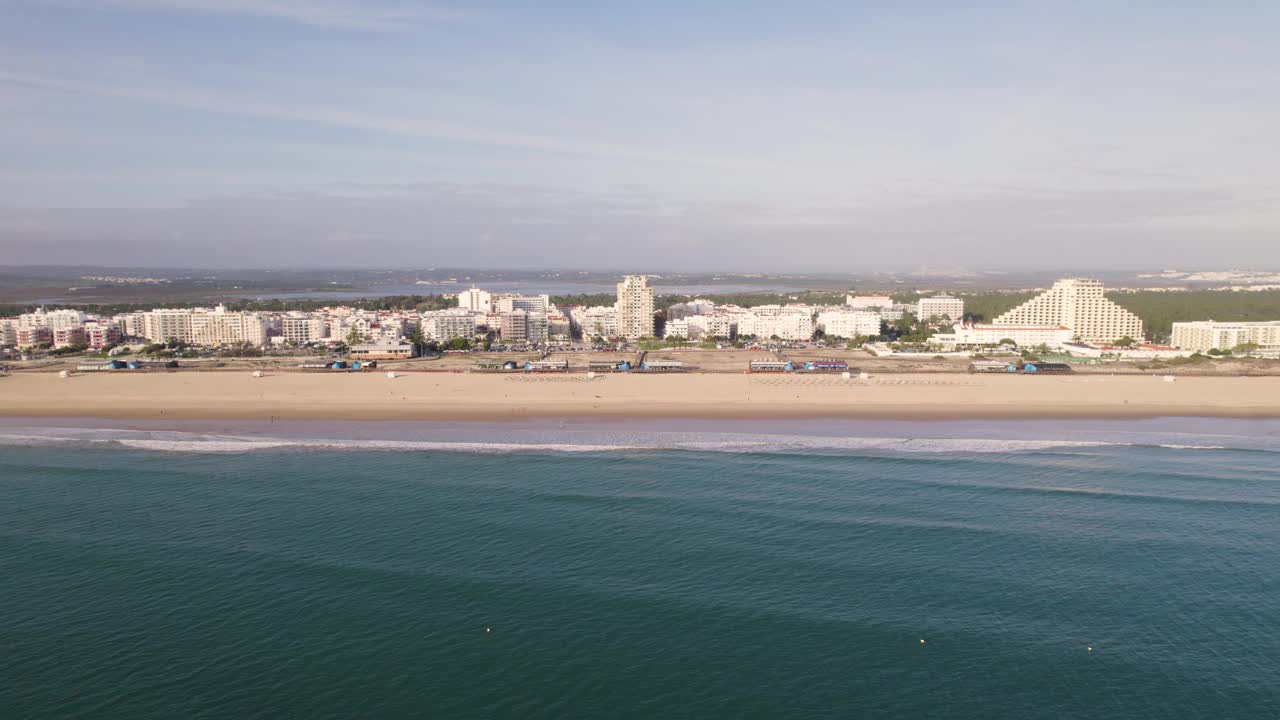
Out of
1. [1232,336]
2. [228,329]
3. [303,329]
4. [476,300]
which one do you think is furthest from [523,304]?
[1232,336]

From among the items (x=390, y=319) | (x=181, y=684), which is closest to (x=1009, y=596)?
(x=181, y=684)

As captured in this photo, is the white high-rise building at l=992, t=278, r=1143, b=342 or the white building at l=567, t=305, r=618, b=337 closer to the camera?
the white high-rise building at l=992, t=278, r=1143, b=342

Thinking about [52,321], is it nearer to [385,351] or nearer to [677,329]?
[385,351]

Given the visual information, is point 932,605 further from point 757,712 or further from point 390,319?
point 390,319

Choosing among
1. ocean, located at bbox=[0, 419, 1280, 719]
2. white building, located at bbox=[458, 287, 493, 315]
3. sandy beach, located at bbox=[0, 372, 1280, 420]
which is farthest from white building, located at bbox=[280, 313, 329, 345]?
ocean, located at bbox=[0, 419, 1280, 719]

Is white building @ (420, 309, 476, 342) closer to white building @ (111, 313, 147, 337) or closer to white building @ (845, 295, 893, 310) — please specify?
white building @ (111, 313, 147, 337)

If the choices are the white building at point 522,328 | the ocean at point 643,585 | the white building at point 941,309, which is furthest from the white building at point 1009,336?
the ocean at point 643,585
